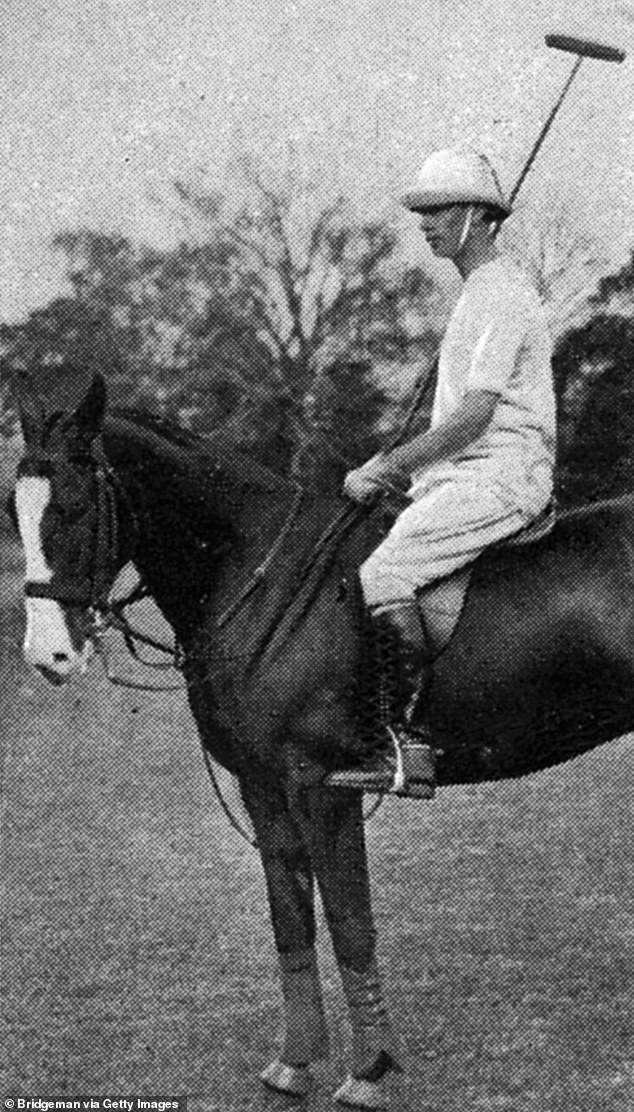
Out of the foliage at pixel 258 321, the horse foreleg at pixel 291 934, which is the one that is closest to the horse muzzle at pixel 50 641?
the horse foreleg at pixel 291 934

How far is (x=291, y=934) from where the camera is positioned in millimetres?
5773

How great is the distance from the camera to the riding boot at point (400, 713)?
5.32m

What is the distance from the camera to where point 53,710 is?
15.5m

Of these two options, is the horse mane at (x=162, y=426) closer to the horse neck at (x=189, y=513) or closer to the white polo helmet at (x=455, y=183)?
the horse neck at (x=189, y=513)

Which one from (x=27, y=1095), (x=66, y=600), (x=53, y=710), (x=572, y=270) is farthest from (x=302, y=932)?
(x=572, y=270)

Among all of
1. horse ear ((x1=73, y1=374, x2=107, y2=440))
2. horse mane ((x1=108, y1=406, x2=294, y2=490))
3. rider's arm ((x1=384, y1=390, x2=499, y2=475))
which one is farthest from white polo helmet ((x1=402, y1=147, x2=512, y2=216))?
horse ear ((x1=73, y1=374, x2=107, y2=440))

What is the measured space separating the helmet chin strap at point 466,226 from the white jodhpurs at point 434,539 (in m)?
0.82

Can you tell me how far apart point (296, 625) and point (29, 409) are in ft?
3.85

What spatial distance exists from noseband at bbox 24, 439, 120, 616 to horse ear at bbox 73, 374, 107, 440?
2.2 inches

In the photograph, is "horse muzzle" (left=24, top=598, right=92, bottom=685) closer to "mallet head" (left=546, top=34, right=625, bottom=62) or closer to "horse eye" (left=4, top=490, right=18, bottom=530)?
"horse eye" (left=4, top=490, right=18, bottom=530)

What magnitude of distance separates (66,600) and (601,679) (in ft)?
6.14

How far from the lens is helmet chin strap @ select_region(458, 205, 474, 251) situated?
17.6ft

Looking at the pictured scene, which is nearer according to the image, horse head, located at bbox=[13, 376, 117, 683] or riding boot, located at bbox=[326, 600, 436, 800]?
horse head, located at bbox=[13, 376, 117, 683]

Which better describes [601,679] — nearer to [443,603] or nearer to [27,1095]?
[443,603]
